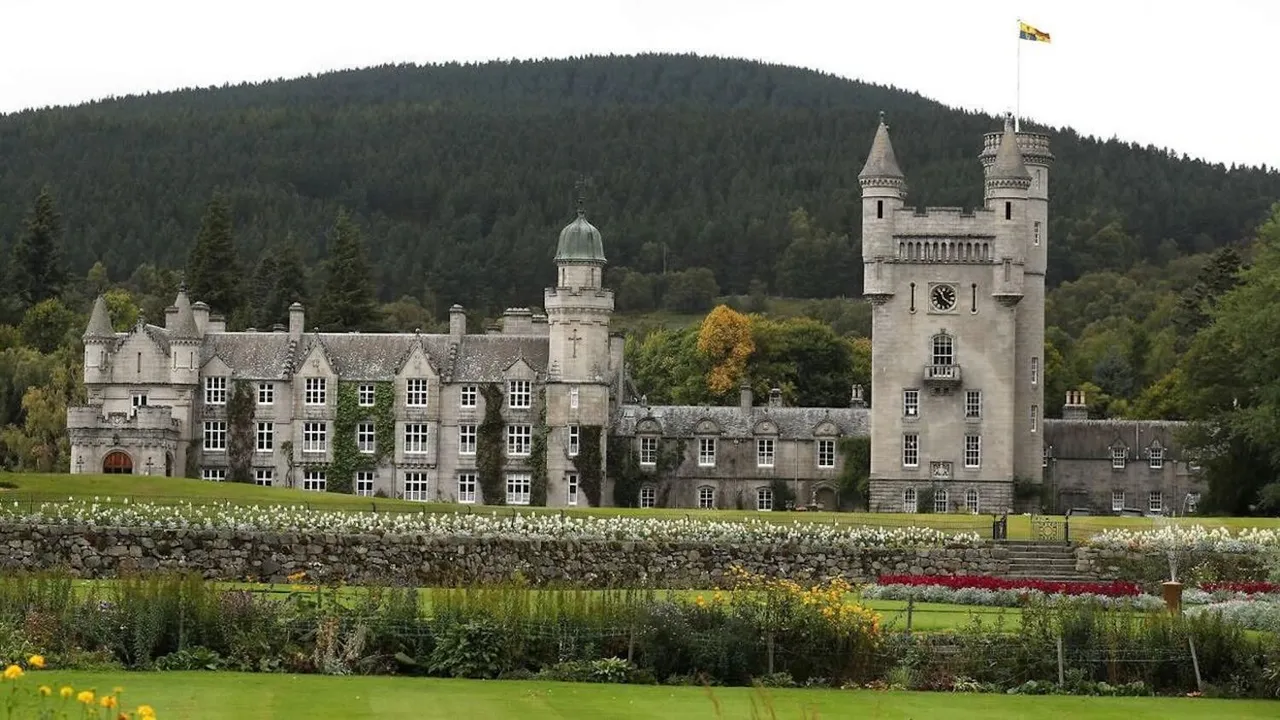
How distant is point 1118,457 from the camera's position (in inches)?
3575

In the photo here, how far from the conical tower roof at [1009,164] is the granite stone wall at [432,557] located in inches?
1257

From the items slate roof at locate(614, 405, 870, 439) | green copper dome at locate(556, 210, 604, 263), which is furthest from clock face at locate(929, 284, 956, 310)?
green copper dome at locate(556, 210, 604, 263)

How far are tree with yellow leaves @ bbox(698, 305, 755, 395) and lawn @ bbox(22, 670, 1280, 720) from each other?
85757mm

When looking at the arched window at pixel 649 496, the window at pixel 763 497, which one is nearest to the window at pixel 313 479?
the arched window at pixel 649 496

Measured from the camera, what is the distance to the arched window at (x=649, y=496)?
88.2 m

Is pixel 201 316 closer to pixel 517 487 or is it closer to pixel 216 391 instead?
pixel 216 391

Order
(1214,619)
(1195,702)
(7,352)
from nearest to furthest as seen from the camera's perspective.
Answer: (1195,702)
(1214,619)
(7,352)

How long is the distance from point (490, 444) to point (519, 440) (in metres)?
1.09

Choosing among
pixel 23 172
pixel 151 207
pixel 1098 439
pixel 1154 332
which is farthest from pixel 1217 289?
pixel 23 172

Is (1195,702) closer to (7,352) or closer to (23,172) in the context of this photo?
(7,352)

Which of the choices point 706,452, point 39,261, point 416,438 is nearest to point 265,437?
point 416,438

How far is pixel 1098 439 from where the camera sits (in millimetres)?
91438

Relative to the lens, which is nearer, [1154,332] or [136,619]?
[136,619]

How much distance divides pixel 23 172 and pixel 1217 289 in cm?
11740
